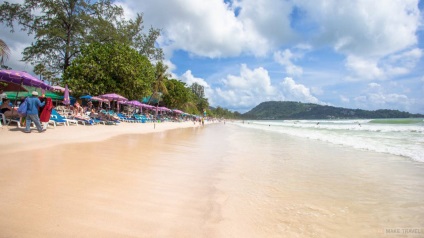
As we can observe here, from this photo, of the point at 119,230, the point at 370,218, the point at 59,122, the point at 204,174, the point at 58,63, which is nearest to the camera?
the point at 119,230

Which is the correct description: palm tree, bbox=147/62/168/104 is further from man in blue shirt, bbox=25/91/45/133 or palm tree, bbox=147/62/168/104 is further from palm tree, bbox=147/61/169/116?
man in blue shirt, bbox=25/91/45/133

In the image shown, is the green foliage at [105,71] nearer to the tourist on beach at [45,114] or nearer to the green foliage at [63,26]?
the green foliage at [63,26]

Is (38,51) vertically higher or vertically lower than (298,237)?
higher

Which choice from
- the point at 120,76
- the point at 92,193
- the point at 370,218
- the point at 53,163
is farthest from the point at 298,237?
the point at 120,76

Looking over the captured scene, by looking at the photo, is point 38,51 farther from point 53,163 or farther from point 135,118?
point 53,163

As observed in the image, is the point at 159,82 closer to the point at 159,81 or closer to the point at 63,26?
the point at 159,81

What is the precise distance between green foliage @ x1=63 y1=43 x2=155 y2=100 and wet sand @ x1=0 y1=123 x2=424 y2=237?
2061 cm

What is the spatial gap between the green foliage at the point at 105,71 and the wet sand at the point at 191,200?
20.6 metres

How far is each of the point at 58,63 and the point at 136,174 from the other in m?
26.5

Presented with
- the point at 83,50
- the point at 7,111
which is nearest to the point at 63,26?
the point at 83,50

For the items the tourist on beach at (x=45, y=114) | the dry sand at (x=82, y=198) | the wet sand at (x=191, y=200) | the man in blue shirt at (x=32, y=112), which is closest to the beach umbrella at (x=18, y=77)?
the tourist on beach at (x=45, y=114)

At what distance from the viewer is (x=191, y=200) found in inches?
134

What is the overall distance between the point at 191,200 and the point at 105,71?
25.5 meters

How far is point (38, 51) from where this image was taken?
2312 centimetres
